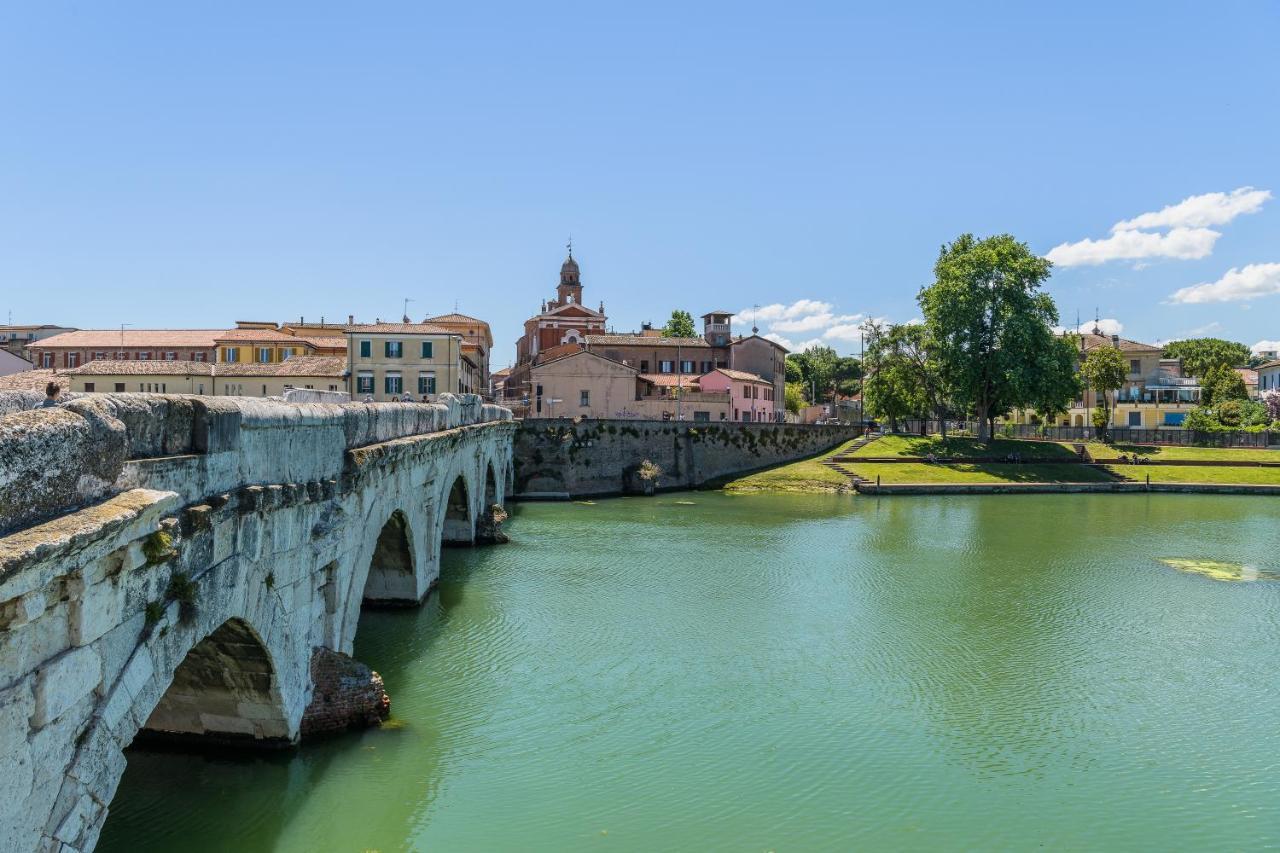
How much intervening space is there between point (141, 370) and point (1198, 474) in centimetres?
7074

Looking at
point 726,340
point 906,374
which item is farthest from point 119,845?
point 726,340

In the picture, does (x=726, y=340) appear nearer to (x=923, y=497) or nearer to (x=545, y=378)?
(x=545, y=378)

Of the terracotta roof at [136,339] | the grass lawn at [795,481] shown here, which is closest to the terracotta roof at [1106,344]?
the grass lawn at [795,481]

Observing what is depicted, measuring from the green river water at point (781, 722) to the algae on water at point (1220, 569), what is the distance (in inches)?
23.2

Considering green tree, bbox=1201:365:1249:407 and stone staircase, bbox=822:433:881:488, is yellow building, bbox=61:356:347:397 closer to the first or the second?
stone staircase, bbox=822:433:881:488

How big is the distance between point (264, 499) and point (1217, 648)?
76.7ft

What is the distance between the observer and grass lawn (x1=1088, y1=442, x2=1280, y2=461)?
2700 inches

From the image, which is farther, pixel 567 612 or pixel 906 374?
pixel 906 374

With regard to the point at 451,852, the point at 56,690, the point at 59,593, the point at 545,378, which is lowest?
the point at 451,852

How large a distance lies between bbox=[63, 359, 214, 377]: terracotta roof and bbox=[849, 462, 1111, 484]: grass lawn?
43821 mm

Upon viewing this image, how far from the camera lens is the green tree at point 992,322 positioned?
66375 mm

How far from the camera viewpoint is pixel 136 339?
77000mm

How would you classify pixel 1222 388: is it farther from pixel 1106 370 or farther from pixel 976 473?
pixel 976 473

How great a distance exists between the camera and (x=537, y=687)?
19594 mm
